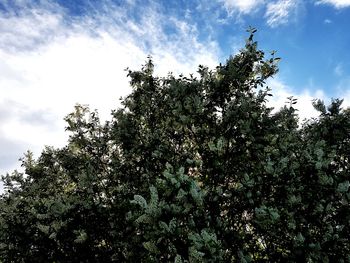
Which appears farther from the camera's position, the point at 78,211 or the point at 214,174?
the point at 78,211

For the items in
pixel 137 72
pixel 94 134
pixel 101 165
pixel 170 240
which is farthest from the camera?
pixel 94 134

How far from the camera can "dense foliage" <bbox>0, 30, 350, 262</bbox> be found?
7.42m

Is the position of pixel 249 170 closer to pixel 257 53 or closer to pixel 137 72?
pixel 257 53

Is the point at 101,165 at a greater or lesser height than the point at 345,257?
greater

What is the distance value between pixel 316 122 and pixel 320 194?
4116 millimetres

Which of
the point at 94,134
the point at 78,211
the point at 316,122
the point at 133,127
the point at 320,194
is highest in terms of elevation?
the point at 94,134

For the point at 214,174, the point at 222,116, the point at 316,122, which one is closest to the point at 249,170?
the point at 214,174

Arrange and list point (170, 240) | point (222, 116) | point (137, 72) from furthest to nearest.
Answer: point (137, 72) < point (222, 116) < point (170, 240)

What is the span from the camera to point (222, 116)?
38.0 ft

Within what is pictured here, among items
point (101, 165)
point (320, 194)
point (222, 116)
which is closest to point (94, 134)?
point (101, 165)

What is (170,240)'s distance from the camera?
271 inches

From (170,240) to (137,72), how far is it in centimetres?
956

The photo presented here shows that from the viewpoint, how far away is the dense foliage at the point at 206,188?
7418mm

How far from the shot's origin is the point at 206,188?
9.84m
